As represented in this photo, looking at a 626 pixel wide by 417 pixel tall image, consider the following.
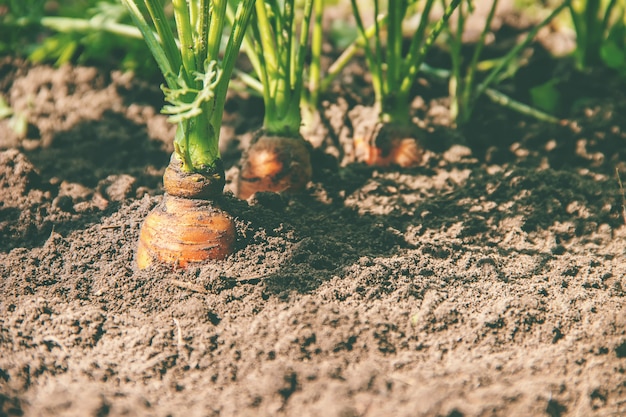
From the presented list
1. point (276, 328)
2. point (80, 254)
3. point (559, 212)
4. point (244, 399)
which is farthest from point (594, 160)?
point (80, 254)

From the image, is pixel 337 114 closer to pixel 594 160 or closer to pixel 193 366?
pixel 594 160

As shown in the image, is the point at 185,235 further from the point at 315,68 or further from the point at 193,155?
the point at 315,68

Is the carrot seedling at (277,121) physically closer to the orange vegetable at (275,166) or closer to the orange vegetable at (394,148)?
the orange vegetable at (275,166)

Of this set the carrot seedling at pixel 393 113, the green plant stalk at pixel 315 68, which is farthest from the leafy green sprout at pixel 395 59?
the green plant stalk at pixel 315 68

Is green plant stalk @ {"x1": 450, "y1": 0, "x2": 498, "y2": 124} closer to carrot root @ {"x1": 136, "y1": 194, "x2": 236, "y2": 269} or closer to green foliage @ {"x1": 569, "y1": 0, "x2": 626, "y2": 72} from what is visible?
green foliage @ {"x1": 569, "y1": 0, "x2": 626, "y2": 72}

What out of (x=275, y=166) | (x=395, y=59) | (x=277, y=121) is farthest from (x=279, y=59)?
(x=395, y=59)

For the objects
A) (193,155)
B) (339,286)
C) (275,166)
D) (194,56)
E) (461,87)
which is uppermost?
(194,56)
